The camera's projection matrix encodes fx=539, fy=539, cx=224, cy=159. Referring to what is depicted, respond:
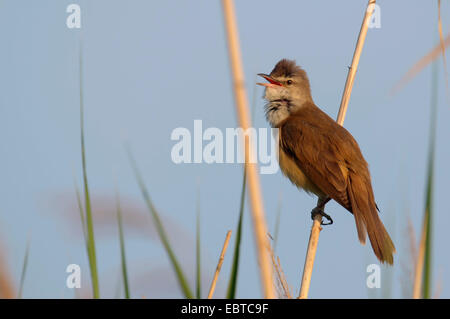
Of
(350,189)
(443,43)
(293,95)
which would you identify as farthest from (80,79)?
(293,95)

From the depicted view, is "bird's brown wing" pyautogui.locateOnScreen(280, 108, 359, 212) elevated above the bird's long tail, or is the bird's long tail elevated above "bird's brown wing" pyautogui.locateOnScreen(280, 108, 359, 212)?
"bird's brown wing" pyautogui.locateOnScreen(280, 108, 359, 212)

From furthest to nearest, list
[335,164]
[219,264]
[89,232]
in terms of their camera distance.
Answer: [335,164]
[219,264]
[89,232]

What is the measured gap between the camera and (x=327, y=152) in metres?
4.30

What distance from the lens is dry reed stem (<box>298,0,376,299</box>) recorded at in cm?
275

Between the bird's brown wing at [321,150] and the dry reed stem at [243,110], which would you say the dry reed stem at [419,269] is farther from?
the bird's brown wing at [321,150]

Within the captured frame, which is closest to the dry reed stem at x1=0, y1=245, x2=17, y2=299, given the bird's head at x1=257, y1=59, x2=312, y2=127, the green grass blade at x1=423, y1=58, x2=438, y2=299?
the green grass blade at x1=423, y1=58, x2=438, y2=299

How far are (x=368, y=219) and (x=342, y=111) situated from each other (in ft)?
2.72

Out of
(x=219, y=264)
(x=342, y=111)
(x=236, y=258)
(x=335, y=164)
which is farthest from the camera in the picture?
(x=335, y=164)

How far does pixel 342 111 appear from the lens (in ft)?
12.1

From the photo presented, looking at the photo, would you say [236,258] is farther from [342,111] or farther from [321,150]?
[321,150]

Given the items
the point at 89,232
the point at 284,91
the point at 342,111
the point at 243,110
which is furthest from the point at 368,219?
the point at 243,110

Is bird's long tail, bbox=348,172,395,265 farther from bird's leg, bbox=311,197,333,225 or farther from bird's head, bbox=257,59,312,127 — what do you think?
bird's head, bbox=257,59,312,127

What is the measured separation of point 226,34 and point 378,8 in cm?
219
